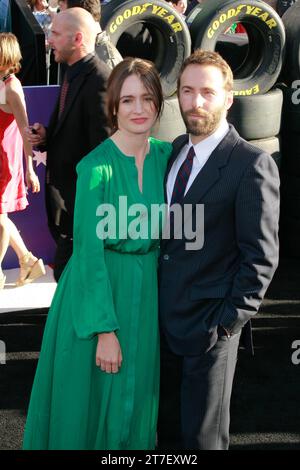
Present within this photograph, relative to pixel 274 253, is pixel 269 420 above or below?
below

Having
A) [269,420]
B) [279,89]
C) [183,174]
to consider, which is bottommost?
[269,420]

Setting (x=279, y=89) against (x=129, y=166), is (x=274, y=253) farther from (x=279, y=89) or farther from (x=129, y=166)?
(x=279, y=89)

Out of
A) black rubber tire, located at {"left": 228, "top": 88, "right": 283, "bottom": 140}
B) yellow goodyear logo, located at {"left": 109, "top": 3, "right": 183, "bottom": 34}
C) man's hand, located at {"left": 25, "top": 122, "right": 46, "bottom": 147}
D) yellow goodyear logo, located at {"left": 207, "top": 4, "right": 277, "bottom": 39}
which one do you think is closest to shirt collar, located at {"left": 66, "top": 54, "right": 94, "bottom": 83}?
man's hand, located at {"left": 25, "top": 122, "right": 46, "bottom": 147}

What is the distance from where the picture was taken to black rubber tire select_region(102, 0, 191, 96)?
5.49 m

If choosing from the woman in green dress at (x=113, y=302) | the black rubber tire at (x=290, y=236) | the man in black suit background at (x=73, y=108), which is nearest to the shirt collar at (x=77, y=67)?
the man in black suit background at (x=73, y=108)

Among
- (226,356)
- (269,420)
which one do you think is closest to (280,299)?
(269,420)

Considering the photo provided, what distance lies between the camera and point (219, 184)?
2467 mm

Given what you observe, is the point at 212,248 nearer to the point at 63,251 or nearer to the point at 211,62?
the point at 211,62

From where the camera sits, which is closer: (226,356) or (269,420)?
(226,356)

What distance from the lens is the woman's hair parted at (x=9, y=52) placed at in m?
4.78

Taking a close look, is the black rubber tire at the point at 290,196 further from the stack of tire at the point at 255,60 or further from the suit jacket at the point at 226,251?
the suit jacket at the point at 226,251

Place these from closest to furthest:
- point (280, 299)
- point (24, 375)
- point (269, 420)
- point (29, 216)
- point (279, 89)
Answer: point (269, 420), point (24, 375), point (280, 299), point (29, 216), point (279, 89)

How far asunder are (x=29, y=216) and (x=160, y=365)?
280cm

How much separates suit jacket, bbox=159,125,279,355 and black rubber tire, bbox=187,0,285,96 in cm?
333
